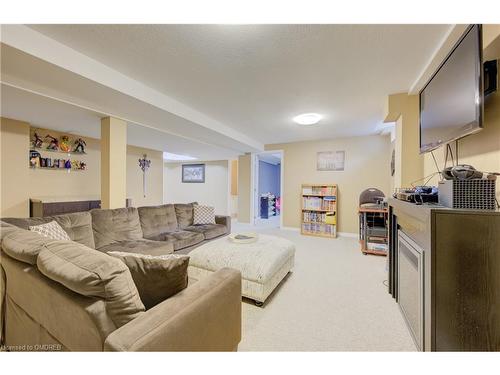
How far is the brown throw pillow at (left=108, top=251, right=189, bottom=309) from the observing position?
1.05 meters

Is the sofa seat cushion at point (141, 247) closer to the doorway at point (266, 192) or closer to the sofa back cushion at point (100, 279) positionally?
the sofa back cushion at point (100, 279)

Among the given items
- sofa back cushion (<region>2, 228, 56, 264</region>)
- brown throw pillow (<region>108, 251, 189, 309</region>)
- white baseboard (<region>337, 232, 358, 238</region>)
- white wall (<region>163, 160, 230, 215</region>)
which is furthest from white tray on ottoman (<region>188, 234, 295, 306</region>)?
white wall (<region>163, 160, 230, 215</region>)

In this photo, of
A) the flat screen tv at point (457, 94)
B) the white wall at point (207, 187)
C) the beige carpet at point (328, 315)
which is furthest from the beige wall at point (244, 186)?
the flat screen tv at point (457, 94)

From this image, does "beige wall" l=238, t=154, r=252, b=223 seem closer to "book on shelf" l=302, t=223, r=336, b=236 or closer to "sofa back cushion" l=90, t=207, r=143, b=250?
"book on shelf" l=302, t=223, r=336, b=236

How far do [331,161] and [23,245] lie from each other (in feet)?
17.1

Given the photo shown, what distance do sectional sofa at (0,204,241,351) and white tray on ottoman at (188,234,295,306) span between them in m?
0.68

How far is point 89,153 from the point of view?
4879mm

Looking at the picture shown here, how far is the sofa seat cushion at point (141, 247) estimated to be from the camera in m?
2.34

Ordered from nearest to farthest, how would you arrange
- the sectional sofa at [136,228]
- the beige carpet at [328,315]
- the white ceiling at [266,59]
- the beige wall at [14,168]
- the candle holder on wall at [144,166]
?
the beige carpet at [328,315], the white ceiling at [266,59], the sectional sofa at [136,228], the beige wall at [14,168], the candle holder on wall at [144,166]

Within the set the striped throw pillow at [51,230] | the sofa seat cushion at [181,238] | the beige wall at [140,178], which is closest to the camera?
the striped throw pillow at [51,230]

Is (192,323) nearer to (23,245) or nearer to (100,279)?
(100,279)

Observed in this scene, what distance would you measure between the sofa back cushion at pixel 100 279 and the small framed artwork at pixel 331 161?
500 cm
